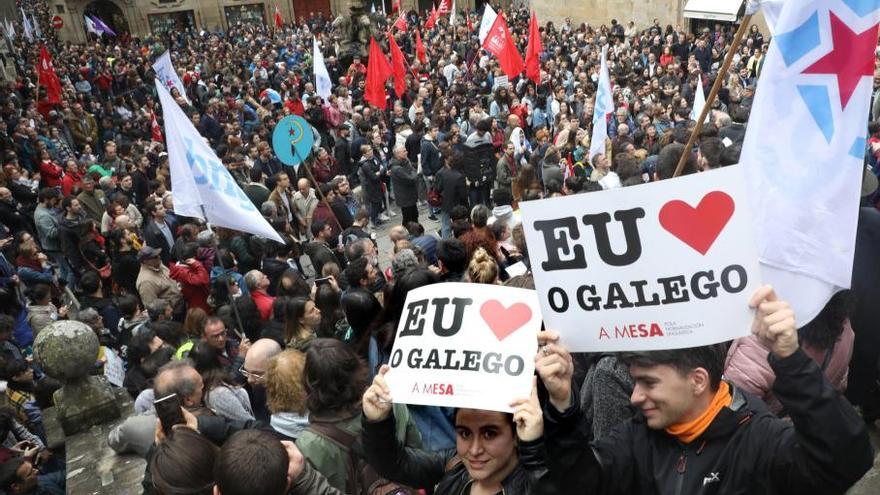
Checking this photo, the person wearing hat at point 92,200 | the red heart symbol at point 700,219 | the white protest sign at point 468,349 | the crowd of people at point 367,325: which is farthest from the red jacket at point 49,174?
the red heart symbol at point 700,219

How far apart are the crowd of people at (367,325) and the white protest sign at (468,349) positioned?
0.25 feet

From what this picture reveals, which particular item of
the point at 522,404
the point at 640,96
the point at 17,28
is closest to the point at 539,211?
the point at 522,404

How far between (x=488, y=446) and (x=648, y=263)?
2.61 feet

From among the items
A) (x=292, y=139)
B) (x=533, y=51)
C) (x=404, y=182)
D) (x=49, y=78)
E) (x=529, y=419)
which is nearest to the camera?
(x=529, y=419)

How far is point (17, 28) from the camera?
35.1m

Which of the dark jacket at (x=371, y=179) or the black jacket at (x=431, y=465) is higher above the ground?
the black jacket at (x=431, y=465)

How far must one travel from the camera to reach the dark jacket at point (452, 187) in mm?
9625

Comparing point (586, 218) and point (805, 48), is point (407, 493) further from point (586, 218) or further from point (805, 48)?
point (805, 48)

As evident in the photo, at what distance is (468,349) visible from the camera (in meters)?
2.23

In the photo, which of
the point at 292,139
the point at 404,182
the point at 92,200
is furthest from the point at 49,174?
the point at 404,182

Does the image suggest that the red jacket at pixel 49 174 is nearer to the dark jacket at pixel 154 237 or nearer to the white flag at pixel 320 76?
the dark jacket at pixel 154 237

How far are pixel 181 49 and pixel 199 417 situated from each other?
33.1 meters

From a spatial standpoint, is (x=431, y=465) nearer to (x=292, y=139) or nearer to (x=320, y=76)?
(x=292, y=139)

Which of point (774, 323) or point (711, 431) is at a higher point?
point (774, 323)
